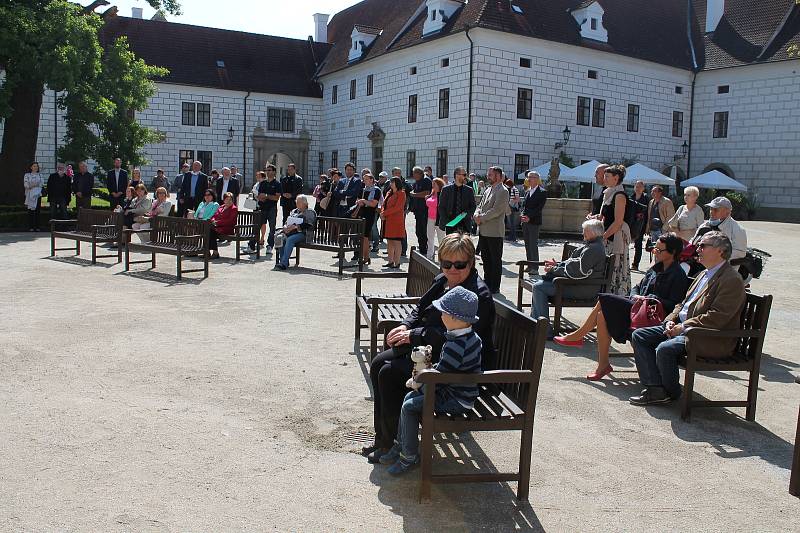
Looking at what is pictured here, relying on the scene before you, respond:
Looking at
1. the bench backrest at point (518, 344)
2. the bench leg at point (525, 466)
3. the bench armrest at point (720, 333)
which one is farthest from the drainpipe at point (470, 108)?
the bench leg at point (525, 466)

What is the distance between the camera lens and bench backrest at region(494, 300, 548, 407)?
4.55m

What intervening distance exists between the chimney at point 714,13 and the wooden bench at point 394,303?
4215cm

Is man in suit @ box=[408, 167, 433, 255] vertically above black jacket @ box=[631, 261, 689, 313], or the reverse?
man in suit @ box=[408, 167, 433, 255]

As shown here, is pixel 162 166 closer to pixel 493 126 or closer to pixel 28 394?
pixel 493 126

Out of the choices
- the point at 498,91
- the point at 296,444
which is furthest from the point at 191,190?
the point at 498,91

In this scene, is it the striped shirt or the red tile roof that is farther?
the red tile roof

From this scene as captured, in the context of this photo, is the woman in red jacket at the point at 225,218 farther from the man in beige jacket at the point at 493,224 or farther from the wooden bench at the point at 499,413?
the wooden bench at the point at 499,413

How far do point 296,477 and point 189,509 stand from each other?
2.33 ft

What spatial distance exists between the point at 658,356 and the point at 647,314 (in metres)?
0.67

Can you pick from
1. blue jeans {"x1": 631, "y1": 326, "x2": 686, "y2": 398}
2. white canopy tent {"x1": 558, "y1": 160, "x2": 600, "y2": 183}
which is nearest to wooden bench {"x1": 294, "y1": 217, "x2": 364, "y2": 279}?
blue jeans {"x1": 631, "y1": 326, "x2": 686, "y2": 398}

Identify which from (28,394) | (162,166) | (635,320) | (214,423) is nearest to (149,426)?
(214,423)

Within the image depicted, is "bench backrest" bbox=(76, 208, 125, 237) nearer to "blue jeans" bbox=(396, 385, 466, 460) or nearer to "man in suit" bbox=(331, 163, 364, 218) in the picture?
"man in suit" bbox=(331, 163, 364, 218)

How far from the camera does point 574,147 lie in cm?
3950

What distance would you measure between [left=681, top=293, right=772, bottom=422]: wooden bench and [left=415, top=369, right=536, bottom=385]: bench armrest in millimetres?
2037
